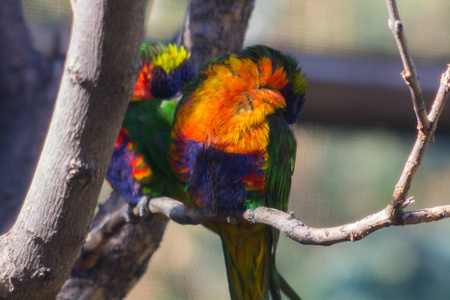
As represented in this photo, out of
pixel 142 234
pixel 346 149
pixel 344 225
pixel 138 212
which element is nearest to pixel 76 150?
pixel 344 225

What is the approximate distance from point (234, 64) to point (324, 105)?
572mm

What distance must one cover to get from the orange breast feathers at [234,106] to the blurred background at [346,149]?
0.48 meters

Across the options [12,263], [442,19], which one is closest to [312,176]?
[442,19]

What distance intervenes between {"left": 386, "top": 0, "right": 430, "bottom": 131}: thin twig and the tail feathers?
52cm

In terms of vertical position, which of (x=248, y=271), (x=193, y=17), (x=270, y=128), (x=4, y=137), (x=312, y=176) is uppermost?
(x=193, y=17)

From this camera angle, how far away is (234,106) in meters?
0.90

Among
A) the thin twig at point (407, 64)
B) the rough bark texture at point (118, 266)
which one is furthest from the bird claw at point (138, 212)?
the thin twig at point (407, 64)

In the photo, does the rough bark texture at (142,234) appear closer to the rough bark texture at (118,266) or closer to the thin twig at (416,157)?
the rough bark texture at (118,266)

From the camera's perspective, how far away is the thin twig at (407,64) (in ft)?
1.48

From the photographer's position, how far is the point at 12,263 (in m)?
0.66

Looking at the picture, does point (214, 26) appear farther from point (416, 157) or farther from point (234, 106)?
point (416, 157)

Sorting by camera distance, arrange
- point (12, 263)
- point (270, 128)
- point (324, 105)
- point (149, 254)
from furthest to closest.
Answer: point (324, 105), point (149, 254), point (270, 128), point (12, 263)

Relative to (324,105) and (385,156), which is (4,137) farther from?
(385,156)

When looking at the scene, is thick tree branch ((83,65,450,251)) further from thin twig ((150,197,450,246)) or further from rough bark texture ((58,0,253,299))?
rough bark texture ((58,0,253,299))
